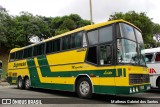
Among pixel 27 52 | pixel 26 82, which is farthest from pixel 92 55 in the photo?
pixel 26 82

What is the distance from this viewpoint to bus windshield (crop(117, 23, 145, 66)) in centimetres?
1035

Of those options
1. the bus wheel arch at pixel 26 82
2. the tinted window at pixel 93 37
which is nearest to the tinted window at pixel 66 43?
the tinted window at pixel 93 37

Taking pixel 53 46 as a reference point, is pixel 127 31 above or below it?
above

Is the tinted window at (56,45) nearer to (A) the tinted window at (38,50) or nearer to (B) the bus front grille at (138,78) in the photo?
(A) the tinted window at (38,50)

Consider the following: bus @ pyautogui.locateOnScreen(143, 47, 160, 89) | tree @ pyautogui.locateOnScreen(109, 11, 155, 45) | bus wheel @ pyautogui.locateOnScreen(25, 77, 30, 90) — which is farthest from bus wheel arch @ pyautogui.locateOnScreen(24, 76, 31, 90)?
tree @ pyautogui.locateOnScreen(109, 11, 155, 45)

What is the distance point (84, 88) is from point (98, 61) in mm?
1655

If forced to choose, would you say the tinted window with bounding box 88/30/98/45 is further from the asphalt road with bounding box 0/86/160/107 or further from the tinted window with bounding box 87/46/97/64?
the asphalt road with bounding box 0/86/160/107

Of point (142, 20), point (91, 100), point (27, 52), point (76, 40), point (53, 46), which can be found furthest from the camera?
point (142, 20)

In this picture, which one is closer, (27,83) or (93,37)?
(93,37)

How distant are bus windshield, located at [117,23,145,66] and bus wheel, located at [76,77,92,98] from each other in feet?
7.45

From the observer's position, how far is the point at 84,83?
39.7ft

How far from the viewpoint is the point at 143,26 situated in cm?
3638

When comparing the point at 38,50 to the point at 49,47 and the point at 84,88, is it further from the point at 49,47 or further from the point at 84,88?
the point at 84,88

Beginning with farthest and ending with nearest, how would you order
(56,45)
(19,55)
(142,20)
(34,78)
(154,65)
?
(142,20)
(19,55)
(34,78)
(154,65)
(56,45)
